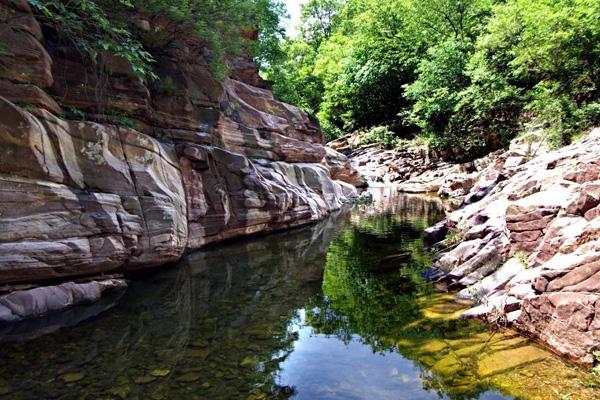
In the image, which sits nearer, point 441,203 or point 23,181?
point 23,181

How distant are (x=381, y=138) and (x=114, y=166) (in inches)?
1285

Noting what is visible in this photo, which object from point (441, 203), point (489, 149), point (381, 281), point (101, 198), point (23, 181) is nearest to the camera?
point (23, 181)

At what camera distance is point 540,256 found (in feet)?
22.8

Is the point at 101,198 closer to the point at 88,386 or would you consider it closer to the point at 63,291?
the point at 63,291

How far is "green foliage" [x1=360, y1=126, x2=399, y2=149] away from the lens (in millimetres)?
38688

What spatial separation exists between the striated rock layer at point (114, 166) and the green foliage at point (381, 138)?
23.0m

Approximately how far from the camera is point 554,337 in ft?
17.8

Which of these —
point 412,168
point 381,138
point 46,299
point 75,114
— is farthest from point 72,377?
point 381,138

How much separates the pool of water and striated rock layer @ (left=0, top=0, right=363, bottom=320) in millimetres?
1172

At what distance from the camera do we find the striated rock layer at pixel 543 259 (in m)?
5.28

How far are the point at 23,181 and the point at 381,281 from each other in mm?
7848

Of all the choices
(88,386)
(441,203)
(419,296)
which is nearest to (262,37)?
(441,203)

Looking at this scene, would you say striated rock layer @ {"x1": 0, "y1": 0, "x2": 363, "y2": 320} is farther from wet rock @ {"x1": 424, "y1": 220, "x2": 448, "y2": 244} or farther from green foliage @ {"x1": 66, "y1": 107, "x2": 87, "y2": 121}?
wet rock @ {"x1": 424, "y1": 220, "x2": 448, "y2": 244}

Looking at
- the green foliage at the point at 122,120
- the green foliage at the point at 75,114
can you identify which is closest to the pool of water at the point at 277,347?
the green foliage at the point at 122,120
